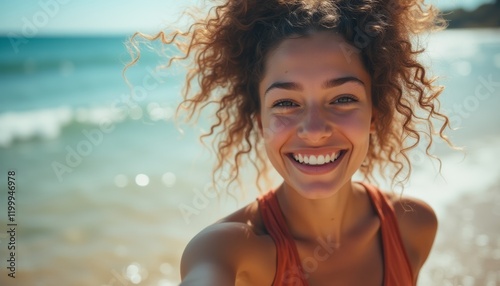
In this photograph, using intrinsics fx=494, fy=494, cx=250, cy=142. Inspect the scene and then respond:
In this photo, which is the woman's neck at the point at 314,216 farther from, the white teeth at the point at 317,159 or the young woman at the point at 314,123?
the white teeth at the point at 317,159

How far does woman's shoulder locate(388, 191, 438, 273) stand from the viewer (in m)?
2.91

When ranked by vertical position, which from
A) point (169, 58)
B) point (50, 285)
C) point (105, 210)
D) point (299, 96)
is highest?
point (169, 58)

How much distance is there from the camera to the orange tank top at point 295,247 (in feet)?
8.22

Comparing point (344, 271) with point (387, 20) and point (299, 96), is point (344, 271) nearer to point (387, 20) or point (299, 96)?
point (299, 96)

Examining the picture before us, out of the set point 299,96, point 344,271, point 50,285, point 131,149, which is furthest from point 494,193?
point 131,149

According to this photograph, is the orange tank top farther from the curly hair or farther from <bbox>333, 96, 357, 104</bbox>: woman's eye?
<bbox>333, 96, 357, 104</bbox>: woman's eye

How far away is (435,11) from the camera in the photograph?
10.3 feet

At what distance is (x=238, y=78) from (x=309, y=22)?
2.25ft

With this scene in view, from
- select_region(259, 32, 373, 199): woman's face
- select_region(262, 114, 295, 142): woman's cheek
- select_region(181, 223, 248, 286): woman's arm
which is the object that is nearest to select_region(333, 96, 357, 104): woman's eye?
select_region(259, 32, 373, 199): woman's face

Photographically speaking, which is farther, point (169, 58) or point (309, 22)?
point (169, 58)

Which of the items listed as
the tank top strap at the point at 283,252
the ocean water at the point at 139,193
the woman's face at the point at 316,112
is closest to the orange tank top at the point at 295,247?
the tank top strap at the point at 283,252

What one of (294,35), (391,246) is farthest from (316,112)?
(391,246)

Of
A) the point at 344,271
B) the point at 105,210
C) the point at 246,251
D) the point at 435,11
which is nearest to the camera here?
the point at 246,251

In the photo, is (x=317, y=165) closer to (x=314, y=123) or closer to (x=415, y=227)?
(x=314, y=123)
